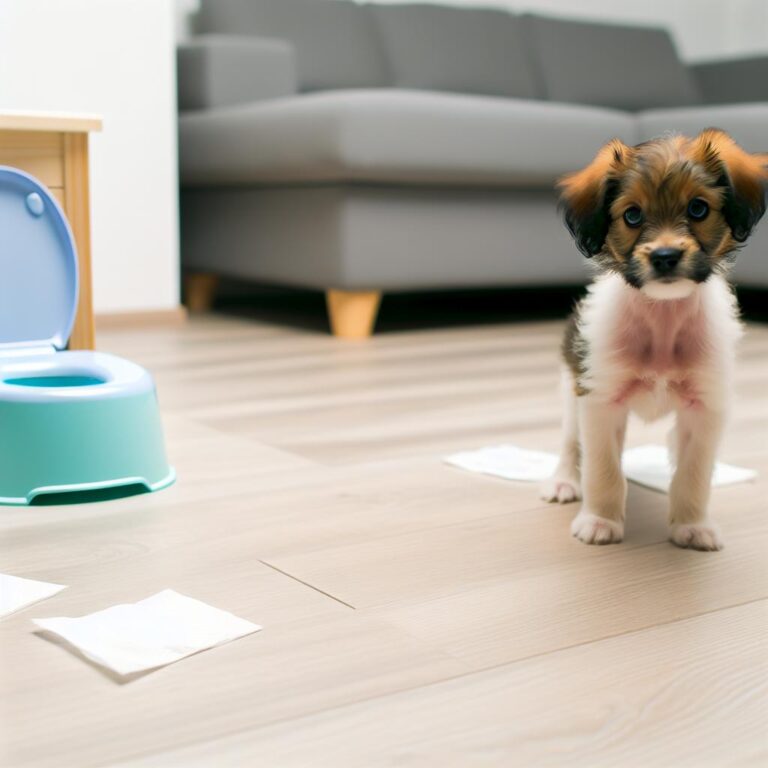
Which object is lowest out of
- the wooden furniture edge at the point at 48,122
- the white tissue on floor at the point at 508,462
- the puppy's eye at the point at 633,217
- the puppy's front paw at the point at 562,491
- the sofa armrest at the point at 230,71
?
the white tissue on floor at the point at 508,462

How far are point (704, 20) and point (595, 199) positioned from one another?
15.0 ft

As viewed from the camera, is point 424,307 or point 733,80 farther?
point 733,80

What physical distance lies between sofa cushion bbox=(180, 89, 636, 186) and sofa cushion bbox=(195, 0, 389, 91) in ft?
1.59

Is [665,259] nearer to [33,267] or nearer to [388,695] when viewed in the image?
[388,695]

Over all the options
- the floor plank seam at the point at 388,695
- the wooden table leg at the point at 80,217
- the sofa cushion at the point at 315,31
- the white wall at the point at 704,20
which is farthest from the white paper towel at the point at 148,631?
the white wall at the point at 704,20

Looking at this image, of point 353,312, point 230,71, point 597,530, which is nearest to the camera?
point 597,530

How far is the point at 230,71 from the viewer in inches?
145

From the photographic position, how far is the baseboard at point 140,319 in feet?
11.2

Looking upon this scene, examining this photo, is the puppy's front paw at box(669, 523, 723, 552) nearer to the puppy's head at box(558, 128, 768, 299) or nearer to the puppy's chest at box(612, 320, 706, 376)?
the puppy's chest at box(612, 320, 706, 376)

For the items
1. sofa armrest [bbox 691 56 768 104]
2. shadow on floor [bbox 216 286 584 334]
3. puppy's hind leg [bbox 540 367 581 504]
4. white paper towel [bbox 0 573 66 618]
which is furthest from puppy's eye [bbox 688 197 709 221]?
sofa armrest [bbox 691 56 768 104]

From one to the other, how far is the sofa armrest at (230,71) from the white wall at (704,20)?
1896 mm

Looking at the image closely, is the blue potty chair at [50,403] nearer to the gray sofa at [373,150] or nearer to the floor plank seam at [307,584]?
the floor plank seam at [307,584]

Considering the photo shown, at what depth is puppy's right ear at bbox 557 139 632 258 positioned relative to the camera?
1.27 m

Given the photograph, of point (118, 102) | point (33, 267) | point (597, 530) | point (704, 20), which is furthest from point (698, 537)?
point (704, 20)
